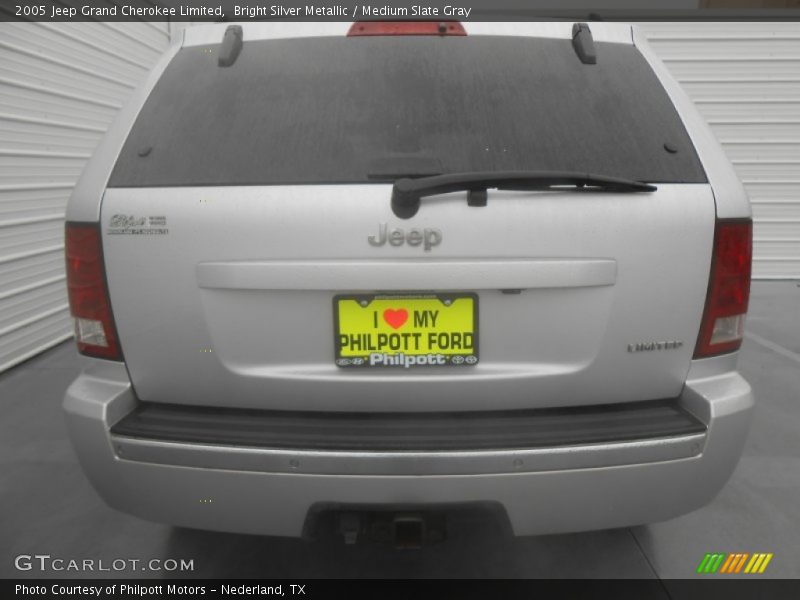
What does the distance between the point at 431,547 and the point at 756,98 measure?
713 centimetres

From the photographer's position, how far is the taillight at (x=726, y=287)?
1.64 metres

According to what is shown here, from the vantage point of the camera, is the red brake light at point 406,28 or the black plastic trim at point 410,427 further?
the red brake light at point 406,28

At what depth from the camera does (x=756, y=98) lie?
722cm

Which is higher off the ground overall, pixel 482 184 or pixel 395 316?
pixel 482 184

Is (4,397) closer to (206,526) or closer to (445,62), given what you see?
(206,526)

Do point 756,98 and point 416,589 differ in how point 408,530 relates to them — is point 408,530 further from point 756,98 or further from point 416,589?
point 756,98

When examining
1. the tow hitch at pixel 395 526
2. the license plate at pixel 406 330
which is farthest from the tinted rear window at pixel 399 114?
the tow hitch at pixel 395 526

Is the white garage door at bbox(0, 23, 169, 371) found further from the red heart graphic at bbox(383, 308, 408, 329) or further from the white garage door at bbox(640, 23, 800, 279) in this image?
the white garage door at bbox(640, 23, 800, 279)

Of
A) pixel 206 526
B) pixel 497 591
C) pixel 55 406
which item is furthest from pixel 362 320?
pixel 55 406

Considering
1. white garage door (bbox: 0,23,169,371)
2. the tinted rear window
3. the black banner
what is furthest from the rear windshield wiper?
white garage door (bbox: 0,23,169,371)

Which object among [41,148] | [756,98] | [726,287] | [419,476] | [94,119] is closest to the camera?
[419,476]

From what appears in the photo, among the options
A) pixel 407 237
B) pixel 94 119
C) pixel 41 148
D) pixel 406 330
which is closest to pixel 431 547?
pixel 406 330

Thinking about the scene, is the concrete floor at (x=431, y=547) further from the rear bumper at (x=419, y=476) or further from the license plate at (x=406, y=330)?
the license plate at (x=406, y=330)

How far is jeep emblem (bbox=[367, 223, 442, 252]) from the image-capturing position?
5.04ft
